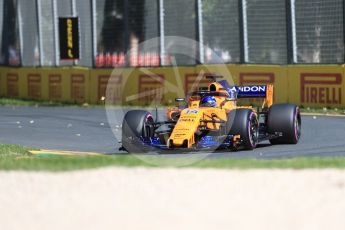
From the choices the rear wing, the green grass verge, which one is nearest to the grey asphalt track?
the rear wing

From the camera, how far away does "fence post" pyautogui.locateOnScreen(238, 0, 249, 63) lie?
24281 mm

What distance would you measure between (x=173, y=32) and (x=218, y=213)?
18795mm

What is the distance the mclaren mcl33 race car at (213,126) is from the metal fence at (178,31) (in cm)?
740

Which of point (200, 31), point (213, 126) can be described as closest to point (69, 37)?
point (200, 31)

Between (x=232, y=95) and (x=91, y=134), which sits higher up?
(x=232, y=95)

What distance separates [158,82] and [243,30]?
311cm

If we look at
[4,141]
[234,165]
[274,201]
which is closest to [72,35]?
[4,141]

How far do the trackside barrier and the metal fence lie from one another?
0.55 meters

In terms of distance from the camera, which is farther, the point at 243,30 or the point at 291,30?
the point at 243,30

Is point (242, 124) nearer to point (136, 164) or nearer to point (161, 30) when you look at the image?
point (136, 164)

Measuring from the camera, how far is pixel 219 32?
2533 cm

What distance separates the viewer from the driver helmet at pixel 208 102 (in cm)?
1457

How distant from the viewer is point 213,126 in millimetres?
14305

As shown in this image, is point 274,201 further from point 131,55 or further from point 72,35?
point 72,35
